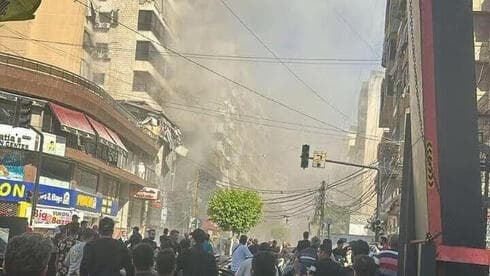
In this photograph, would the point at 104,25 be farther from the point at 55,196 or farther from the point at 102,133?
the point at 55,196

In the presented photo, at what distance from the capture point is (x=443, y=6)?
364 cm

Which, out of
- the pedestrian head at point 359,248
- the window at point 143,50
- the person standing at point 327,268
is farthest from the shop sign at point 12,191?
the window at point 143,50

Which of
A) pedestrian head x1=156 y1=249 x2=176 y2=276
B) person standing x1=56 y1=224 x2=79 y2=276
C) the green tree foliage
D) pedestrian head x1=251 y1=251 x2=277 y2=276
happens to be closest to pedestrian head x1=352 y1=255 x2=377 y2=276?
pedestrian head x1=251 y1=251 x2=277 y2=276

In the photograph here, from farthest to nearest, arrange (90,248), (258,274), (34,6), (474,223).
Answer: (90,248) → (34,6) → (258,274) → (474,223)

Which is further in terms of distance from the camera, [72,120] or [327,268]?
[72,120]

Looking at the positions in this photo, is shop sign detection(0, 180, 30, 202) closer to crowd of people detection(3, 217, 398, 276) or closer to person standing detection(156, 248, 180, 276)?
crowd of people detection(3, 217, 398, 276)

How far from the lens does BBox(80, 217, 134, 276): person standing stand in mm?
6105

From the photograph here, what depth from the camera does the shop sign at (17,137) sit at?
22188mm

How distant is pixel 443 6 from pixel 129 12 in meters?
43.5

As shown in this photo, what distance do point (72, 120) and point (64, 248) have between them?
57.7 feet

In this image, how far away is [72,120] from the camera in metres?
25.1

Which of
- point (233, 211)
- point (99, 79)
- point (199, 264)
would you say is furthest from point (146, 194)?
point (199, 264)

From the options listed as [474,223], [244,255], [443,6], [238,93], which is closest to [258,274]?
[474,223]

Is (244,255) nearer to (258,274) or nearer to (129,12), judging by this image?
(258,274)
